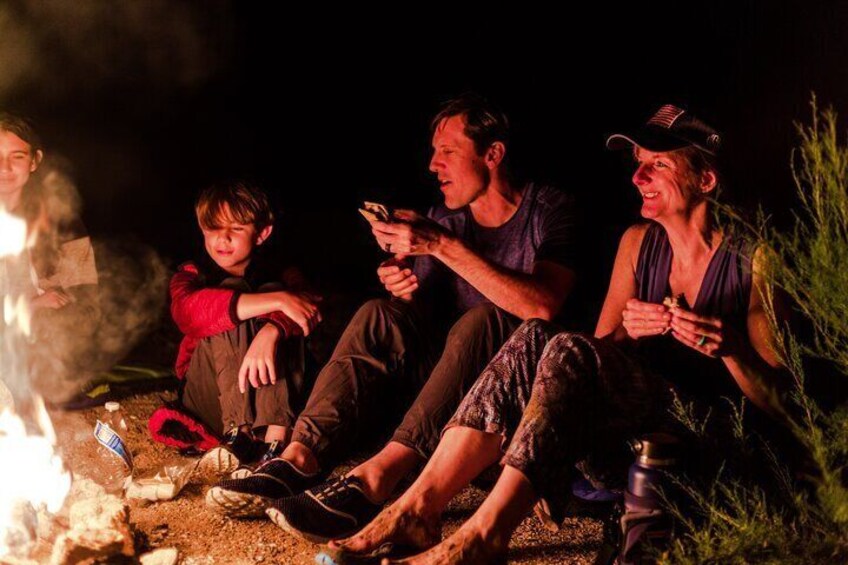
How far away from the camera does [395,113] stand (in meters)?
8.65

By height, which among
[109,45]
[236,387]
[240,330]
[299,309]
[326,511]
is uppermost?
[109,45]

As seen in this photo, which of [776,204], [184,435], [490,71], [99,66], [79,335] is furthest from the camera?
[99,66]

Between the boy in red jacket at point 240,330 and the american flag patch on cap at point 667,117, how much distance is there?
172 cm

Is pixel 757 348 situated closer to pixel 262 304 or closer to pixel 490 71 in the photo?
pixel 262 304

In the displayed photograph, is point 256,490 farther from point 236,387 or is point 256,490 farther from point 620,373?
point 620,373

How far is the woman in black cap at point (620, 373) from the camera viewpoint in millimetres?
2738

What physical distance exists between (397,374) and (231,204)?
3.90 ft

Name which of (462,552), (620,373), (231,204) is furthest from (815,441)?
(231,204)

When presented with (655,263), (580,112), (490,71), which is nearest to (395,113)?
(490,71)

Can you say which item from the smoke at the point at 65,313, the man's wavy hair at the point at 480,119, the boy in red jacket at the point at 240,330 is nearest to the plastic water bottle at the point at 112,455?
the boy in red jacket at the point at 240,330

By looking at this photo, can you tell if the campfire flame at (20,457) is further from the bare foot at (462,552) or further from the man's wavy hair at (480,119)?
the man's wavy hair at (480,119)

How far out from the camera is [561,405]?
2.77m

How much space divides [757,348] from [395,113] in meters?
6.07

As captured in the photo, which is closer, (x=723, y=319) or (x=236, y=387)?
(x=723, y=319)
